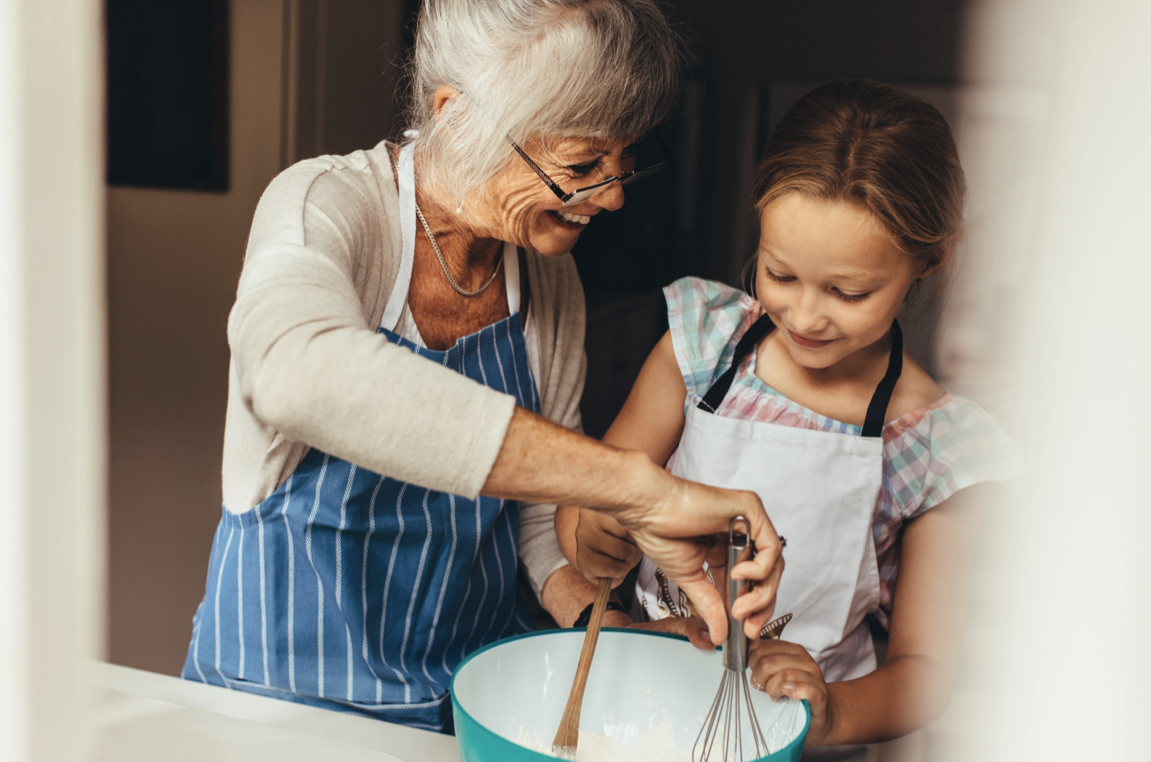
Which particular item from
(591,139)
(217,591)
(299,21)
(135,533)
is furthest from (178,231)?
(591,139)

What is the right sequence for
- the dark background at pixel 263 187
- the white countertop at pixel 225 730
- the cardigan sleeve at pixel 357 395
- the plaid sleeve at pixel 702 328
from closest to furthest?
the cardigan sleeve at pixel 357 395 → the white countertop at pixel 225 730 → the plaid sleeve at pixel 702 328 → the dark background at pixel 263 187

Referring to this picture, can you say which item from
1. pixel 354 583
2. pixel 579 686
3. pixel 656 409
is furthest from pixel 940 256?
pixel 354 583

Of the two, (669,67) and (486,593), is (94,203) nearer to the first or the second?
(669,67)

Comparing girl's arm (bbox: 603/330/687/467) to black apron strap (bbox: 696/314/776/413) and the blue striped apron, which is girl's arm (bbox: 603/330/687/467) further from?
the blue striped apron

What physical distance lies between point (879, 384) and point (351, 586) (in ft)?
2.16

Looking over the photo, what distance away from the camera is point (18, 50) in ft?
1.31

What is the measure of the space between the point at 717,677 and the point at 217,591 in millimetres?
611

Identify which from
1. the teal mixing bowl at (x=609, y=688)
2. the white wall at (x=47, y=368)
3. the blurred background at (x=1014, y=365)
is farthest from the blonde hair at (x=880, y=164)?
the white wall at (x=47, y=368)

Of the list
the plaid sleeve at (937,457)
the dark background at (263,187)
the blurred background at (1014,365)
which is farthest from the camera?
the dark background at (263,187)

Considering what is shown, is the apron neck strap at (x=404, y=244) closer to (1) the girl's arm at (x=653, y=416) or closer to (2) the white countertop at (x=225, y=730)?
(1) the girl's arm at (x=653, y=416)

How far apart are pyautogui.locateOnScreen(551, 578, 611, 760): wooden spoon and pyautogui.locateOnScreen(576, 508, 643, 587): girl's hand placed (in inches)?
0.8

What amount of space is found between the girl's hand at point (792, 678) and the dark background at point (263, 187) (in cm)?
86

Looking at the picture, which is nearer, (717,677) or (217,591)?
(717,677)

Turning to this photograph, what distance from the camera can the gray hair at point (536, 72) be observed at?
0.90 m
